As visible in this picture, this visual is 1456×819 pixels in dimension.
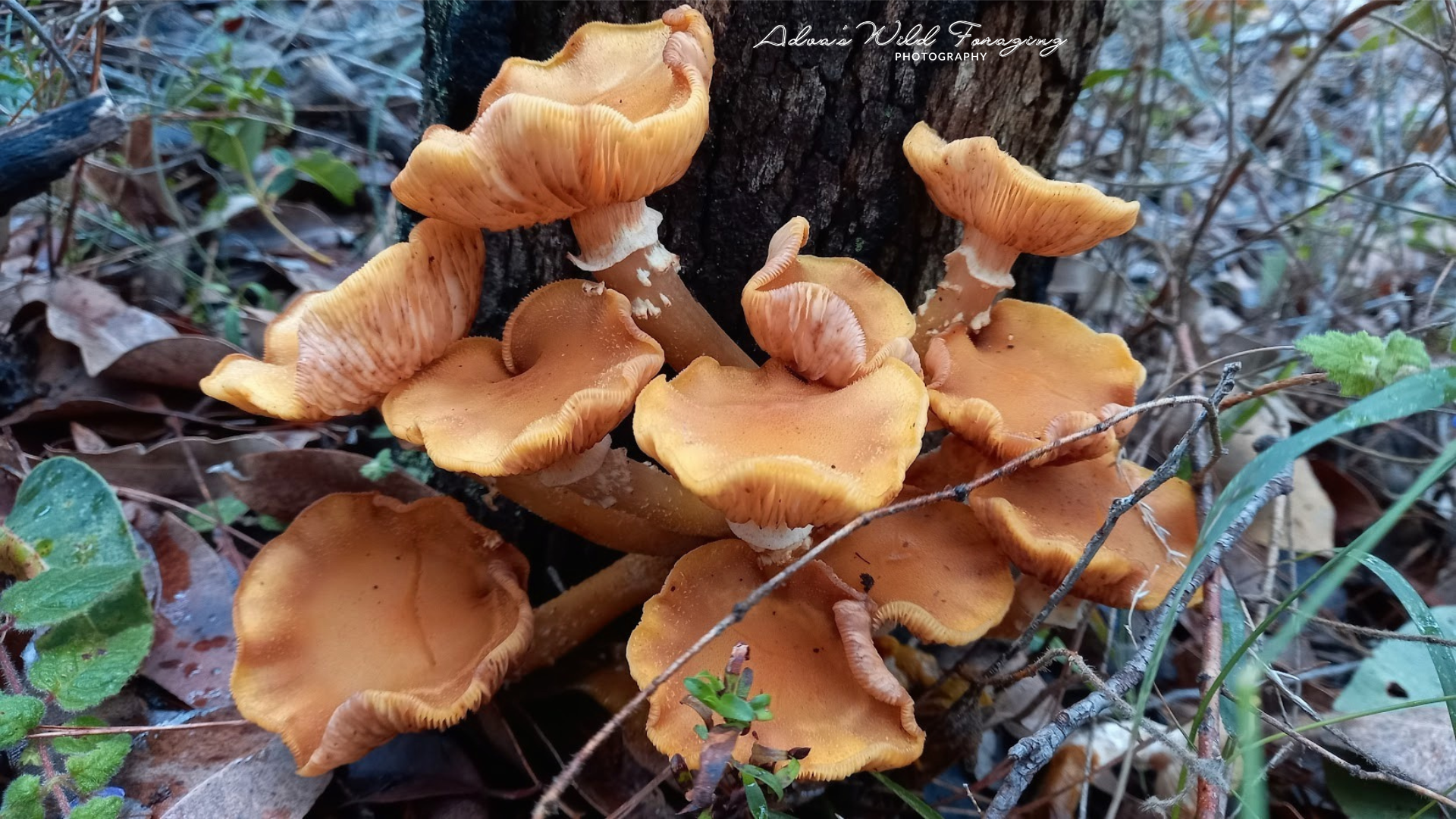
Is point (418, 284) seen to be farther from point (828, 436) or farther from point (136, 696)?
point (136, 696)

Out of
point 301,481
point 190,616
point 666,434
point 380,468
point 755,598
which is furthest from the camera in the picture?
point 301,481

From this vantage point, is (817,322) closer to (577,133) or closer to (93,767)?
(577,133)

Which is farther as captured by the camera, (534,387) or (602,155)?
(534,387)

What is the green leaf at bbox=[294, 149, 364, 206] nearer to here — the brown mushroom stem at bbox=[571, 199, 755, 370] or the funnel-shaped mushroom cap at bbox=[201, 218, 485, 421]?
the funnel-shaped mushroom cap at bbox=[201, 218, 485, 421]

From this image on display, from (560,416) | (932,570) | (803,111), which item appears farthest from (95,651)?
(803,111)

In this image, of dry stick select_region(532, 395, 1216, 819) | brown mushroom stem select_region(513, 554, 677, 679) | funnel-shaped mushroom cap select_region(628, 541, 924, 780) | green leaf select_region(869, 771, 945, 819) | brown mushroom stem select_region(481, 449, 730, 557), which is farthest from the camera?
brown mushroom stem select_region(513, 554, 677, 679)

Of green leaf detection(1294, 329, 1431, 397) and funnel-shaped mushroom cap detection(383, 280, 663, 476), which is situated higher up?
green leaf detection(1294, 329, 1431, 397)

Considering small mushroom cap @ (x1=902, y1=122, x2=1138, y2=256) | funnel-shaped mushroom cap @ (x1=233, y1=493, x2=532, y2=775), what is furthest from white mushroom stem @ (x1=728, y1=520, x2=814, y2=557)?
small mushroom cap @ (x1=902, y1=122, x2=1138, y2=256)
